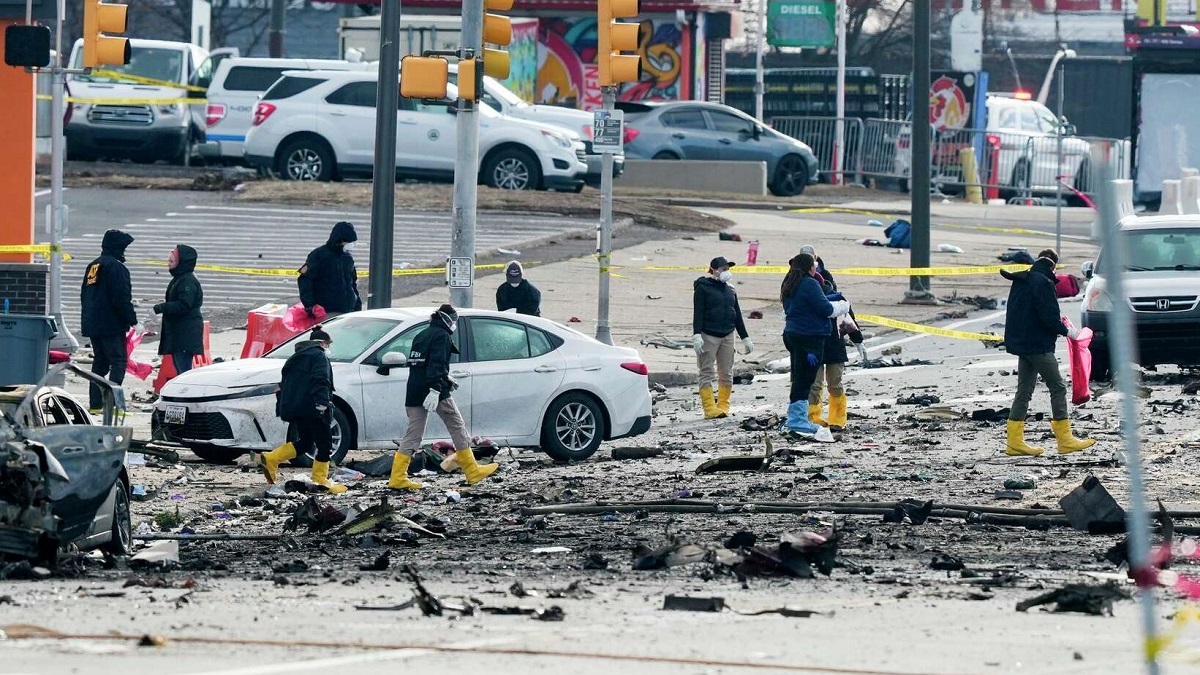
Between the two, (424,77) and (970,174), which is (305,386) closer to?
(424,77)

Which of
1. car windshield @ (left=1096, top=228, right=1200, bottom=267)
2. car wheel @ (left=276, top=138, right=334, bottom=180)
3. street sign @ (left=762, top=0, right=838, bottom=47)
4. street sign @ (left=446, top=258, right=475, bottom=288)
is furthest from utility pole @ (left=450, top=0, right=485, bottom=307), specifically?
street sign @ (left=762, top=0, right=838, bottom=47)

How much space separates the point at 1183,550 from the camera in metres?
11.1

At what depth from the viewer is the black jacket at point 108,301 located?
59.3ft

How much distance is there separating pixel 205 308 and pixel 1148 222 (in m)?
10.8

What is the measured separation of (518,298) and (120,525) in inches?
360

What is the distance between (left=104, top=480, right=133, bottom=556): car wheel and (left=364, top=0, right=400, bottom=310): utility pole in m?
8.45

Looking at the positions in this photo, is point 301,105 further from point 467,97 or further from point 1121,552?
point 1121,552

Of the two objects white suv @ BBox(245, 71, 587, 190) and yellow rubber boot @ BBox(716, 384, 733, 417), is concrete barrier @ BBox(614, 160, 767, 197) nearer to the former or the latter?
white suv @ BBox(245, 71, 587, 190)

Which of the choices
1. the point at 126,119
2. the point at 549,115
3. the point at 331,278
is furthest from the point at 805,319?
the point at 126,119

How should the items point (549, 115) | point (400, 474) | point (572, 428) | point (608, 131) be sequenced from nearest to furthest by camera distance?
point (400, 474) → point (572, 428) → point (608, 131) → point (549, 115)

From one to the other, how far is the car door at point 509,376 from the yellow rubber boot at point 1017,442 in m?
3.56

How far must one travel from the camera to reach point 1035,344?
15766 mm

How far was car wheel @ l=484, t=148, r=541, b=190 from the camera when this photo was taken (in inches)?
1298

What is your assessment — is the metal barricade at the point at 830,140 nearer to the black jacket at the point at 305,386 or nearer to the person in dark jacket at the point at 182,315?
the person in dark jacket at the point at 182,315
